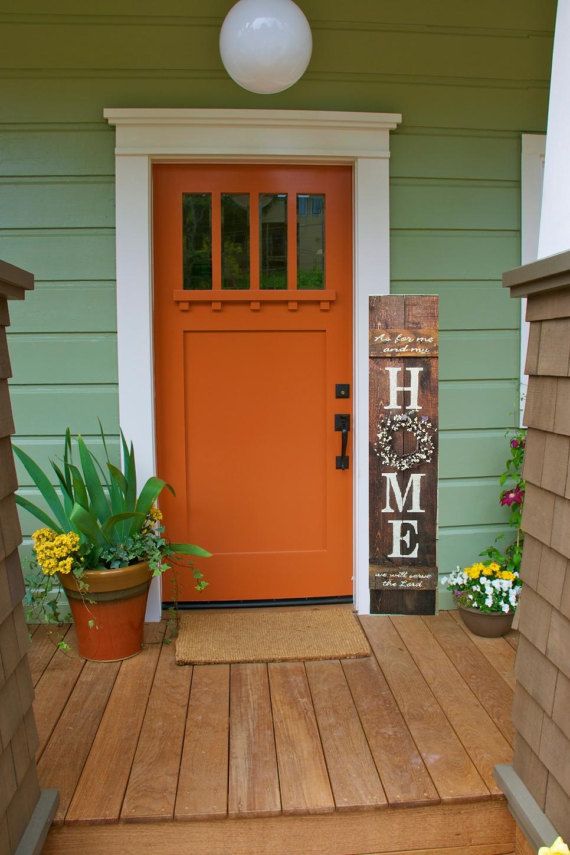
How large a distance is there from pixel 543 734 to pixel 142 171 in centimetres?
245

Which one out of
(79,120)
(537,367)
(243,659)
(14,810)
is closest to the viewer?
(14,810)

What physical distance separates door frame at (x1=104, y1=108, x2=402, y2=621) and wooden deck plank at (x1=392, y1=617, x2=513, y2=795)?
1077 millimetres

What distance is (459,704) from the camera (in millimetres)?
2283

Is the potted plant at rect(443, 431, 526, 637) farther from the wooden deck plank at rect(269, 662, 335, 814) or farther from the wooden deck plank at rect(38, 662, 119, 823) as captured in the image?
the wooden deck plank at rect(38, 662, 119, 823)

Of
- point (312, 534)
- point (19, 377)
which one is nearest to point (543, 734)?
point (312, 534)

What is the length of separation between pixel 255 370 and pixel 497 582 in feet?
4.44

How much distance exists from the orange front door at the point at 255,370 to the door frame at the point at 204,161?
10cm

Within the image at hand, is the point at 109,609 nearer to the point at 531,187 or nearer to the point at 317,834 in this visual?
the point at 317,834

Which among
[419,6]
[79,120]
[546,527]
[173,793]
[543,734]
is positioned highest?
[419,6]

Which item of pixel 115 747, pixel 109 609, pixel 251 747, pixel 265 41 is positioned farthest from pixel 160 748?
pixel 265 41

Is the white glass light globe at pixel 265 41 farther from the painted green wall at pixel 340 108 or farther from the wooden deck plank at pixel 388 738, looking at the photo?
the wooden deck plank at pixel 388 738

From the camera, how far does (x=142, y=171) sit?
112 inches

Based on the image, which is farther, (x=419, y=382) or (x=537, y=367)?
(x=419, y=382)

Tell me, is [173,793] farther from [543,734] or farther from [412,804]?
[543,734]
